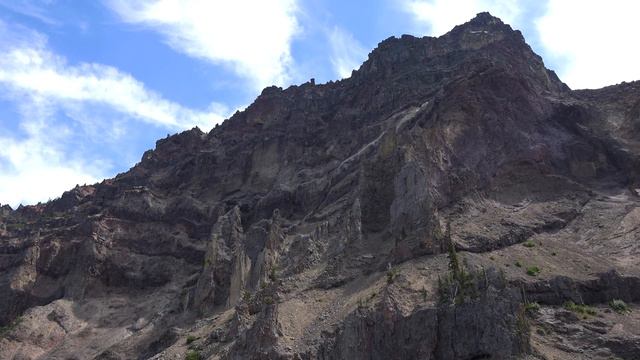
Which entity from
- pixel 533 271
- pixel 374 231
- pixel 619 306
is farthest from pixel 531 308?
pixel 374 231

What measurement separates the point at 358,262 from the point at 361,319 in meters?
17.3

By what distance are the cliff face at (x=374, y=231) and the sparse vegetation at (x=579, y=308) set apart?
24 centimetres

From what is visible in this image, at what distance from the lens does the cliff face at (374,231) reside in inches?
2346

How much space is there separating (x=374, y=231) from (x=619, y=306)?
28.7 metres

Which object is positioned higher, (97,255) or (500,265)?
(97,255)

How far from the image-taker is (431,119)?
96562 mm

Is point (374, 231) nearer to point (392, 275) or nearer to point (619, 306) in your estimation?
point (392, 275)

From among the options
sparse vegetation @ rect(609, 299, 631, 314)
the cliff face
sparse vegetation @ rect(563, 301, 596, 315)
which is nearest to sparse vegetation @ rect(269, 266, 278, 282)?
the cliff face

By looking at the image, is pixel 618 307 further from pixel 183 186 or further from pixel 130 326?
pixel 183 186

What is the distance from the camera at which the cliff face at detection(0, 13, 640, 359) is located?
59.6m

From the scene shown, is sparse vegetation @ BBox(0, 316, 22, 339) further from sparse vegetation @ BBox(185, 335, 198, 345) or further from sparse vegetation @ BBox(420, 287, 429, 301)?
sparse vegetation @ BBox(420, 287, 429, 301)

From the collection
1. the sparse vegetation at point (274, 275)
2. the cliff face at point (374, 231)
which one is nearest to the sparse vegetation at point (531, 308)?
the cliff face at point (374, 231)

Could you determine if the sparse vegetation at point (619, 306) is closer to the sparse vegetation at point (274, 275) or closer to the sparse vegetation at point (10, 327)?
the sparse vegetation at point (274, 275)

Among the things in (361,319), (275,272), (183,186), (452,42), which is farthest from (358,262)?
(452,42)
